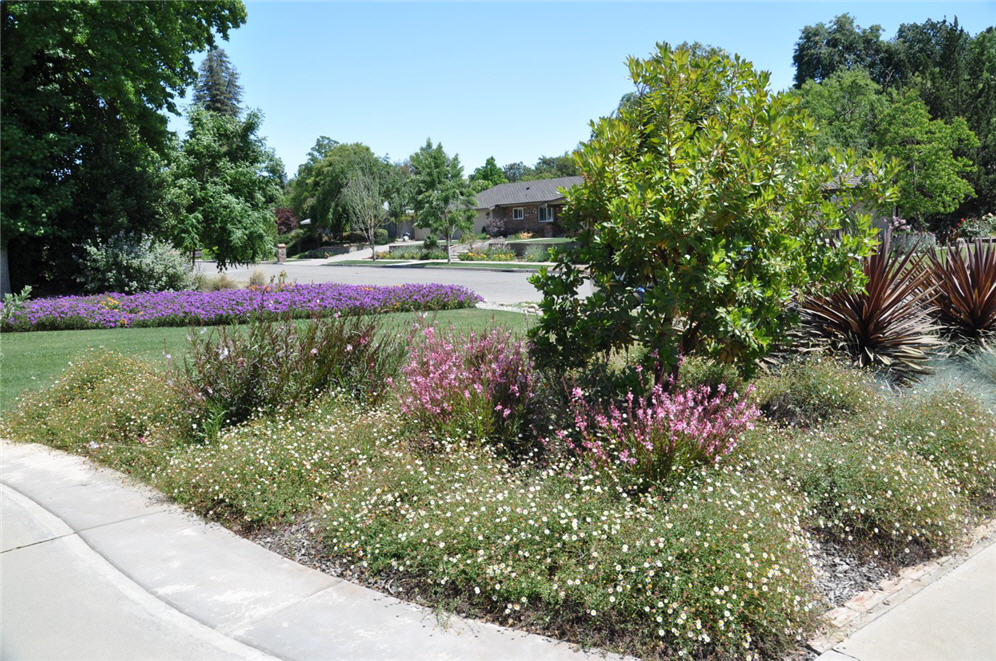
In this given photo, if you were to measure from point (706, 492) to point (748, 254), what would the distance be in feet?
6.24

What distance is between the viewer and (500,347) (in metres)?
5.84

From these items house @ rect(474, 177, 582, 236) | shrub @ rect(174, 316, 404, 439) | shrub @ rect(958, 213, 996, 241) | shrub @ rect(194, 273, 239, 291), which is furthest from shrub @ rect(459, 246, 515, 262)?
shrub @ rect(174, 316, 404, 439)

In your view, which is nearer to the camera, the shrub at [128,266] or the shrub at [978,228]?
the shrub at [128,266]

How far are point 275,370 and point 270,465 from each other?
4.71 feet

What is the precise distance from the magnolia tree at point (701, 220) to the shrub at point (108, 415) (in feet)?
11.2

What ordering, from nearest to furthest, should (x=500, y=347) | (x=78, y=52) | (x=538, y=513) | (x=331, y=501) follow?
(x=538, y=513), (x=331, y=501), (x=500, y=347), (x=78, y=52)

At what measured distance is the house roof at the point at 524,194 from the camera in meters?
58.0

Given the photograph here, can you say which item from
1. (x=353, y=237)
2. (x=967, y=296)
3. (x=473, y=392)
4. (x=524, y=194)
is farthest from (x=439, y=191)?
(x=473, y=392)

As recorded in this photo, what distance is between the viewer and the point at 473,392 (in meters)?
5.10

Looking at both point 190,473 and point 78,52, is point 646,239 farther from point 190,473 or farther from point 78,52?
point 78,52

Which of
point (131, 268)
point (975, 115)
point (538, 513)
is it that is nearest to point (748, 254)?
point (538, 513)

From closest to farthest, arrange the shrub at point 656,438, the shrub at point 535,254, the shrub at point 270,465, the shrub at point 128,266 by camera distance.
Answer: the shrub at point 656,438 → the shrub at point 270,465 → the shrub at point 128,266 → the shrub at point 535,254

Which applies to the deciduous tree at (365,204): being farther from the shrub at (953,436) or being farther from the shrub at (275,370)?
the shrub at (953,436)

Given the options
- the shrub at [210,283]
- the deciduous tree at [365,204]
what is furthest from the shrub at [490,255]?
the shrub at [210,283]
